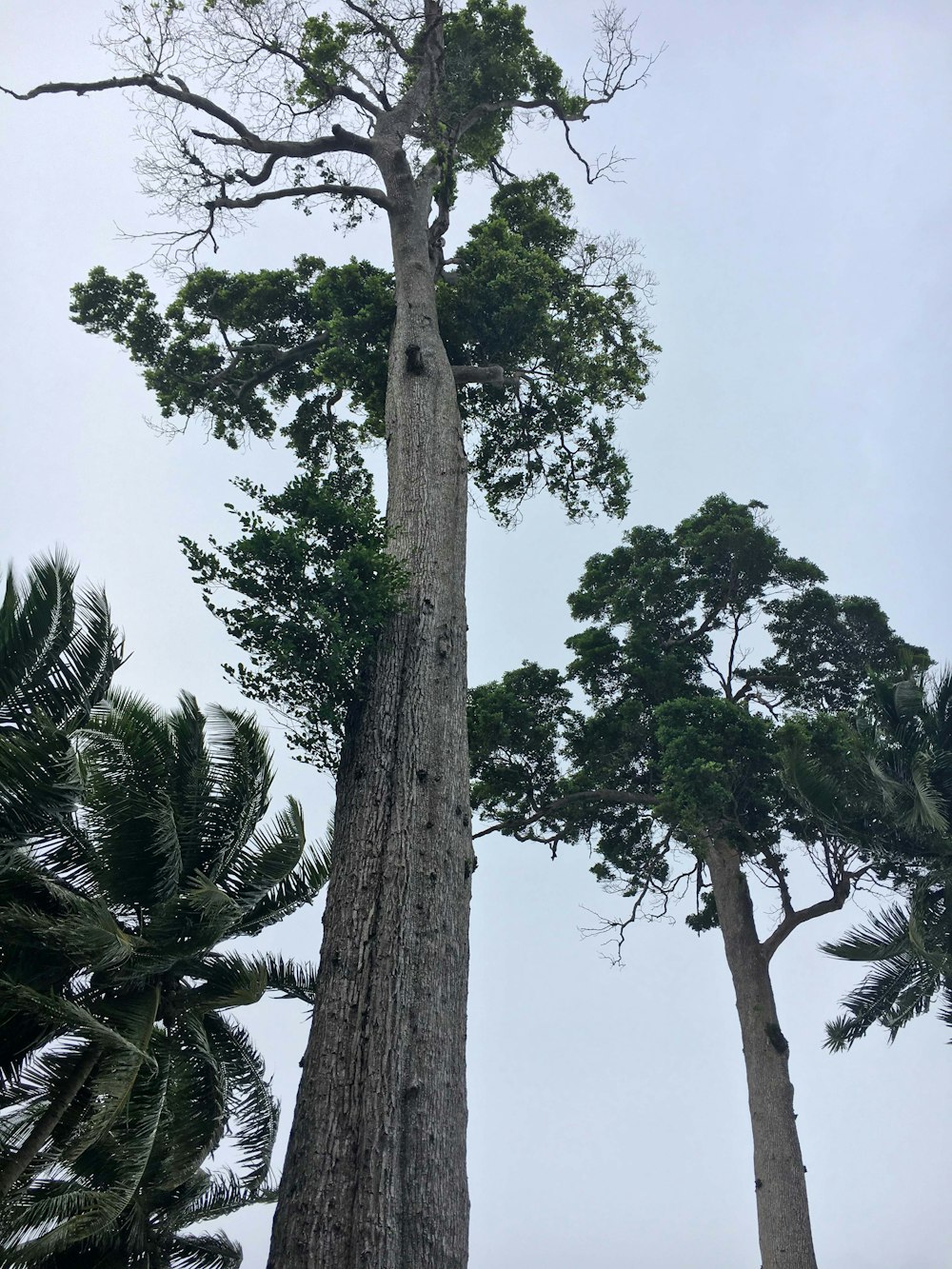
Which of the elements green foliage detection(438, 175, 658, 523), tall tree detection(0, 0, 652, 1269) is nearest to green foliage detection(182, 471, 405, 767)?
tall tree detection(0, 0, 652, 1269)

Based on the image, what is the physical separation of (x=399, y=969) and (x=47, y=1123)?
3221 mm

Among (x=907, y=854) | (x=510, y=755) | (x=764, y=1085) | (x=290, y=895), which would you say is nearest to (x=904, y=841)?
(x=907, y=854)

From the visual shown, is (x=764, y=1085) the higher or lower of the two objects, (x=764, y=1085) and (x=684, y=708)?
the lower

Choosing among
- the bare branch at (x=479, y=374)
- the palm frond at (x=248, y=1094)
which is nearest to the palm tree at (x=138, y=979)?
the palm frond at (x=248, y=1094)

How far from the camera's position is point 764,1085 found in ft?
42.6

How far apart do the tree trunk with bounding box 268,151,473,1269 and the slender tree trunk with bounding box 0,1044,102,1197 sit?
2641 millimetres

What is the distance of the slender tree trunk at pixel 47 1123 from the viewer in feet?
22.1

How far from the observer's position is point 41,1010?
682 cm

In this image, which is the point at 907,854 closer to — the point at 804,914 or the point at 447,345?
the point at 804,914

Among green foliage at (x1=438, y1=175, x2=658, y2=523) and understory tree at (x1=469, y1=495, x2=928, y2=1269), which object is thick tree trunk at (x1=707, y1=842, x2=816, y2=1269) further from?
green foliage at (x1=438, y1=175, x2=658, y2=523)

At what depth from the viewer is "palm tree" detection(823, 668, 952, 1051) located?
12711 millimetres

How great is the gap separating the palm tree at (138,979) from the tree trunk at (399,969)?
53.9 inches

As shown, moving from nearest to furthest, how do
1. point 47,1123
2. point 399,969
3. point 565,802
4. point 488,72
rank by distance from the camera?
point 399,969, point 47,1123, point 488,72, point 565,802

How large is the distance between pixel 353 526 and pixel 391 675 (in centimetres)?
131
